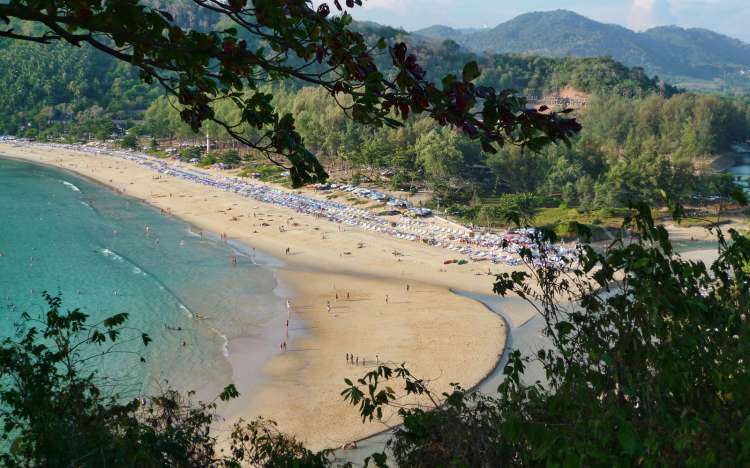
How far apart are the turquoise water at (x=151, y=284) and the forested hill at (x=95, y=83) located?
3095 centimetres

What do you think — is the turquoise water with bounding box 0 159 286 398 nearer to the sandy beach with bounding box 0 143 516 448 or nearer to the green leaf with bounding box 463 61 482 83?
the sandy beach with bounding box 0 143 516 448

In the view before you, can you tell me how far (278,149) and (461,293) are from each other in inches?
727

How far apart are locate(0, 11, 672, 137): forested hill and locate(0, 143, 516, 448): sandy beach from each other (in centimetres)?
3787

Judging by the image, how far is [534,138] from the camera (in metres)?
2.03

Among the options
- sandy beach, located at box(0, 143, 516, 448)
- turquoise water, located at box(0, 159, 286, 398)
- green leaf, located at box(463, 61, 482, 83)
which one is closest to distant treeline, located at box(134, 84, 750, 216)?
sandy beach, located at box(0, 143, 516, 448)

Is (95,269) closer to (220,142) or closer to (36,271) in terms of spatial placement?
(36,271)

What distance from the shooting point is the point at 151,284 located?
20.4 meters

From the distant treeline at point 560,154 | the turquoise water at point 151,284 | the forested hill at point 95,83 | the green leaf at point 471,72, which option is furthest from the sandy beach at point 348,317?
the forested hill at point 95,83

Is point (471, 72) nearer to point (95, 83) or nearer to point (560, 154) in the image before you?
point (560, 154)

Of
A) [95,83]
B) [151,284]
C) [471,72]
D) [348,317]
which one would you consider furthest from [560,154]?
[95,83]

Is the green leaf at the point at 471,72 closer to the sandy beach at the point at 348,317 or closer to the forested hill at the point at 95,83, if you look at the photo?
the sandy beach at the point at 348,317

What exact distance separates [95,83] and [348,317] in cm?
6639

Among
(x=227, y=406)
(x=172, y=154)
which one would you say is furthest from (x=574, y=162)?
(x=172, y=154)

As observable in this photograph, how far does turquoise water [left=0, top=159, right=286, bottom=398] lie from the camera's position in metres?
14.7
